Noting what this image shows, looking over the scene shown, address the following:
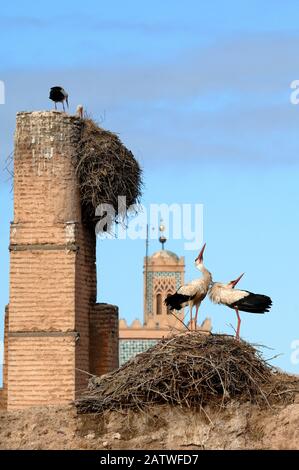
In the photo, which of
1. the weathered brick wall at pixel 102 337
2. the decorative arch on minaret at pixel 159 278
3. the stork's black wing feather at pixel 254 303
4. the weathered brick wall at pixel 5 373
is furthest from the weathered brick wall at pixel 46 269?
the decorative arch on minaret at pixel 159 278

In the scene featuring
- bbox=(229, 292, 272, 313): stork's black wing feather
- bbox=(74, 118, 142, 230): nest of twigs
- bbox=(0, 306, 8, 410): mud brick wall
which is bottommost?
bbox=(0, 306, 8, 410): mud brick wall

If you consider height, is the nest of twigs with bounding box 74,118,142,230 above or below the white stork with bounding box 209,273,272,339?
above

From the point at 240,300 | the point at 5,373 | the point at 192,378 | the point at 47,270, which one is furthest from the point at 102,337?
the point at 192,378

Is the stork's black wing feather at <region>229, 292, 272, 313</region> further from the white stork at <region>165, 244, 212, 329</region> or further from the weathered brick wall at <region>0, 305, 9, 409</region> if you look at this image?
the weathered brick wall at <region>0, 305, 9, 409</region>

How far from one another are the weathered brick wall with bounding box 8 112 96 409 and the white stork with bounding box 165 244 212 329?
2.57 m

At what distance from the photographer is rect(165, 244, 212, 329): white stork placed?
1869 centimetres

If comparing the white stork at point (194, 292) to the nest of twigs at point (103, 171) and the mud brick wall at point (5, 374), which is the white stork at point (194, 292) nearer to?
the nest of twigs at point (103, 171)

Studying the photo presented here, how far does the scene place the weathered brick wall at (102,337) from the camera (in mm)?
21766

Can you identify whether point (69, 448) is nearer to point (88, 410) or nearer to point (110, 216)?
point (88, 410)

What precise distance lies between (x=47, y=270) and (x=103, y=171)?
5.13 ft

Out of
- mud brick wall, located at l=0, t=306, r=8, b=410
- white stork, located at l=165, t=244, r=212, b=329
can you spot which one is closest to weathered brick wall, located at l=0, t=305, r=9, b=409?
mud brick wall, located at l=0, t=306, r=8, b=410

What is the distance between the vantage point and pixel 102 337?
71.8 ft
